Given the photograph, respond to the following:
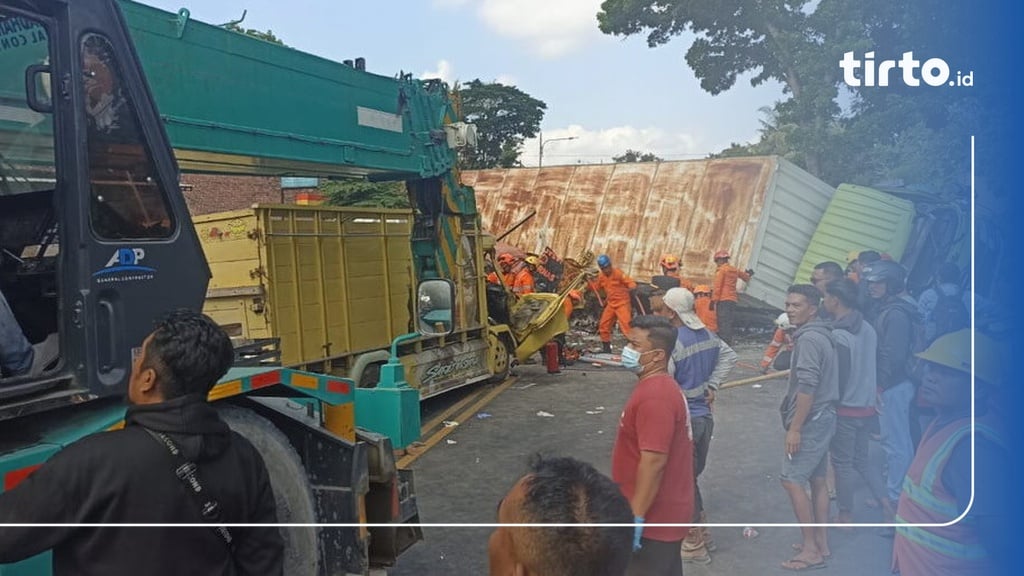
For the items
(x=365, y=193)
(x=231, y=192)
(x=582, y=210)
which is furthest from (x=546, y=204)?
(x=365, y=193)

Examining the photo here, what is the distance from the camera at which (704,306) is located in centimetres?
210

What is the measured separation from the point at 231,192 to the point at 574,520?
8.61 ft

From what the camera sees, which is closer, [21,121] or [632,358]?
[21,121]

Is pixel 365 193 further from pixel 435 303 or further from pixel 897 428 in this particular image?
pixel 897 428

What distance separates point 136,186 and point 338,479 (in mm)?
1014

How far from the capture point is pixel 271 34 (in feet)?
7.34

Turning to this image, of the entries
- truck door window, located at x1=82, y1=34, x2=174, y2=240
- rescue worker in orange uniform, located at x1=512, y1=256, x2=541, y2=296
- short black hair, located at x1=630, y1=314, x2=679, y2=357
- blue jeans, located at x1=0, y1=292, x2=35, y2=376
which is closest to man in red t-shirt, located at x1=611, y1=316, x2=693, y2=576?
short black hair, located at x1=630, y1=314, x2=679, y2=357

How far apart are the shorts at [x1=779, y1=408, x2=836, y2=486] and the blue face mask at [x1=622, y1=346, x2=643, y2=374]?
0.63 meters

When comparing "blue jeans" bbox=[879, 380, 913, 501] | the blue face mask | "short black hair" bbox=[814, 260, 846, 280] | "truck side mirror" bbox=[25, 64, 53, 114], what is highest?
"truck side mirror" bbox=[25, 64, 53, 114]

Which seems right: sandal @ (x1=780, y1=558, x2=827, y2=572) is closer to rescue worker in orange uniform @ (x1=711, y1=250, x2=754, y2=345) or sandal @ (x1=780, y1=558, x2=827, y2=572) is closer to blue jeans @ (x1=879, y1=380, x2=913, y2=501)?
blue jeans @ (x1=879, y1=380, x2=913, y2=501)

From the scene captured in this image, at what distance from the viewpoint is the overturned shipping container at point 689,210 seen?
1.88 m

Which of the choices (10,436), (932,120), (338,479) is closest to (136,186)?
(10,436)

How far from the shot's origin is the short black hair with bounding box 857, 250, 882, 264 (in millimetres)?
1860

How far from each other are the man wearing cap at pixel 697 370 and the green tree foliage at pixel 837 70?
0.52 meters
